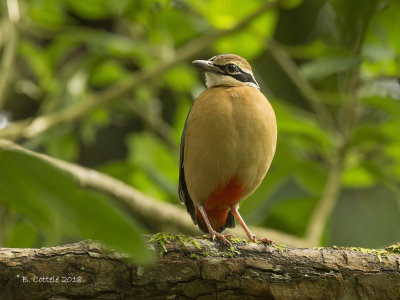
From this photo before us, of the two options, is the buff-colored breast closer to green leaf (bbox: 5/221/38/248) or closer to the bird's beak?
the bird's beak

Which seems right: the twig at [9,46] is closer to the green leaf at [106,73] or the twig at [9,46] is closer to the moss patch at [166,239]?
the green leaf at [106,73]

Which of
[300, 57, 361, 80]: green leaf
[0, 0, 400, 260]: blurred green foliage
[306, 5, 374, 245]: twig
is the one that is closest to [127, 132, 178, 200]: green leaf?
[0, 0, 400, 260]: blurred green foliage

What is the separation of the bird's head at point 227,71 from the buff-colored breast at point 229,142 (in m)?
0.44

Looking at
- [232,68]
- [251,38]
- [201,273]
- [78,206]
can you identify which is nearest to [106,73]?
[251,38]

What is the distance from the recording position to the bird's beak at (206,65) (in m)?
5.38

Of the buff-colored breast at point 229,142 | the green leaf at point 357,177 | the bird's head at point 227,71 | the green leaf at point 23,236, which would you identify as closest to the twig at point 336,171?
the green leaf at point 357,177

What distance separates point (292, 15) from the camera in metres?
9.19

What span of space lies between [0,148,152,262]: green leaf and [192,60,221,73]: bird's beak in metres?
3.88

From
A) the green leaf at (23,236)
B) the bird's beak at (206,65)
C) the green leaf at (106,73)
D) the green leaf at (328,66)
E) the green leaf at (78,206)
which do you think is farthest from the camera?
the green leaf at (106,73)

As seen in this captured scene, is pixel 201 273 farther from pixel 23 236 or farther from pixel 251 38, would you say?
pixel 251 38

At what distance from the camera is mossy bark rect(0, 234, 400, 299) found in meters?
3.15

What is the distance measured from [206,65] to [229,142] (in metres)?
1.00

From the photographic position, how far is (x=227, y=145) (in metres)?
4.68

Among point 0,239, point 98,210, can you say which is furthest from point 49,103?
point 98,210
